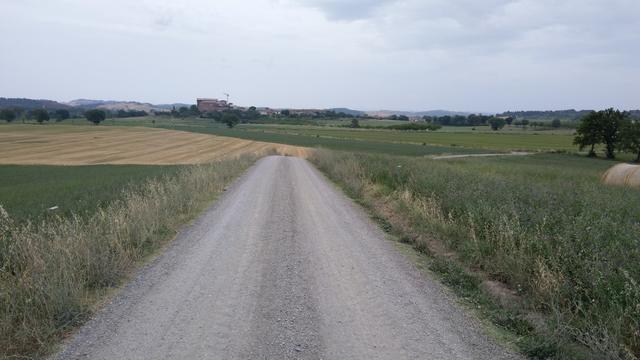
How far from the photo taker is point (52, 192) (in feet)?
71.6

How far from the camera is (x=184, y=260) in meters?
8.16

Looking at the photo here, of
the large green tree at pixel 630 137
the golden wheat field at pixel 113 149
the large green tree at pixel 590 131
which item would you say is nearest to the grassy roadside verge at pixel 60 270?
the golden wheat field at pixel 113 149

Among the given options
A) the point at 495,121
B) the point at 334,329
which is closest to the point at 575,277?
the point at 334,329

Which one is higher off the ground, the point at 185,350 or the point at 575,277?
the point at 575,277

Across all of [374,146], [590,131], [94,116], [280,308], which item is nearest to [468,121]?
[590,131]

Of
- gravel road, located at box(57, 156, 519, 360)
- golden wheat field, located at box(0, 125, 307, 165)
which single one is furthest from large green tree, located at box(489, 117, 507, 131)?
gravel road, located at box(57, 156, 519, 360)

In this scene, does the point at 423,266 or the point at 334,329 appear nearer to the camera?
the point at 334,329

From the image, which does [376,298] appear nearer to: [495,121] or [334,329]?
[334,329]

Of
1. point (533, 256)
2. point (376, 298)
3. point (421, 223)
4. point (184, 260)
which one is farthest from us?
point (421, 223)

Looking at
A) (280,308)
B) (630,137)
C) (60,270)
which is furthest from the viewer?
(630,137)

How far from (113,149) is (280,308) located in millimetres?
67716

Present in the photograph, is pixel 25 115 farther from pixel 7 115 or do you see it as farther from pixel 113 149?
pixel 113 149

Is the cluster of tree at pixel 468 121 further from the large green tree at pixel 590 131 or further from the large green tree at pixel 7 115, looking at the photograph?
the large green tree at pixel 7 115

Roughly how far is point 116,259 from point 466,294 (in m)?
5.43
